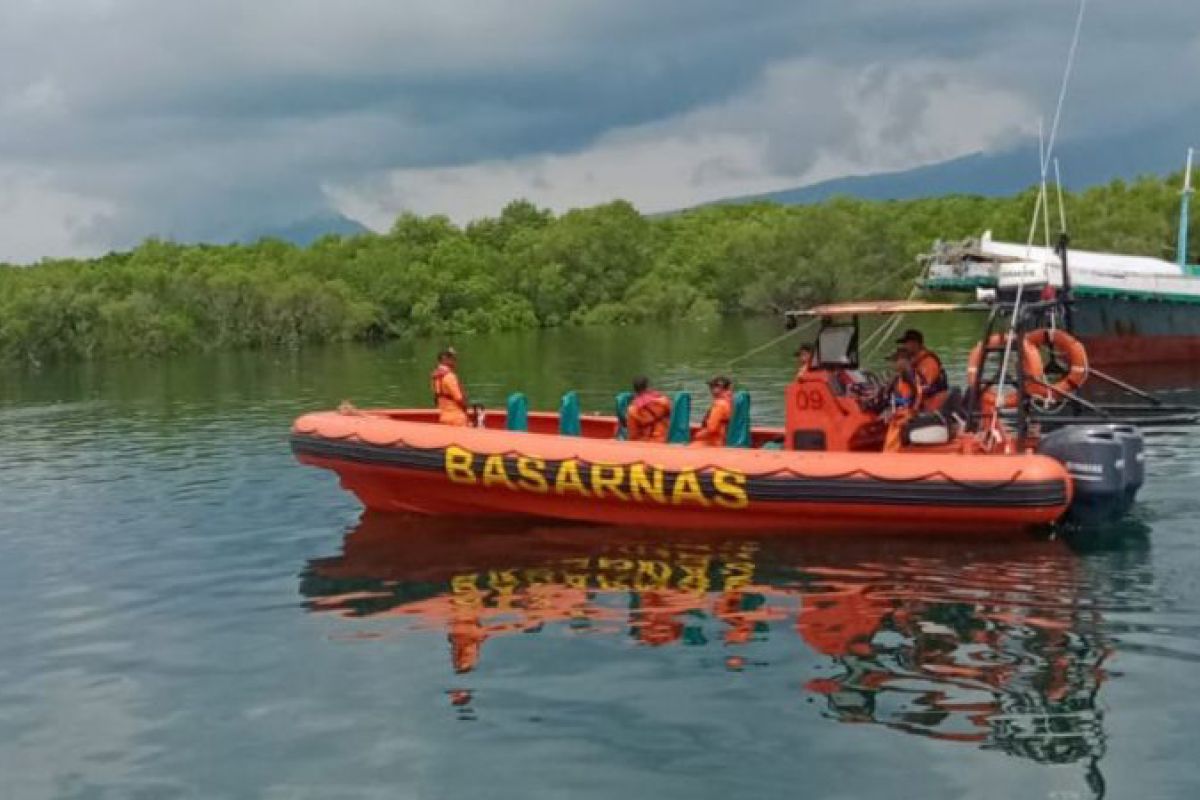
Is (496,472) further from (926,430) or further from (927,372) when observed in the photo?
(927,372)

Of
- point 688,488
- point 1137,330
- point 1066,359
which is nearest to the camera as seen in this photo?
point 688,488

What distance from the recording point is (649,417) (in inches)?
562

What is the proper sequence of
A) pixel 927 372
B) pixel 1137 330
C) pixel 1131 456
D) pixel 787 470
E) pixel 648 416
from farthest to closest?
pixel 1137 330, pixel 648 416, pixel 927 372, pixel 787 470, pixel 1131 456

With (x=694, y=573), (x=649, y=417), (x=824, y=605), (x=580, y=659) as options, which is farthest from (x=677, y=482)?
(x=580, y=659)

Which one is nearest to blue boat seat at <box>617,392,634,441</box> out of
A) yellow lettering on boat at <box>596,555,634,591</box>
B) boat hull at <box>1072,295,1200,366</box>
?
yellow lettering on boat at <box>596,555,634,591</box>

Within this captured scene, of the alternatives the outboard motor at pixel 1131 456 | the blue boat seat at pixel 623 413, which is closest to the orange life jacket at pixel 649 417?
the blue boat seat at pixel 623 413

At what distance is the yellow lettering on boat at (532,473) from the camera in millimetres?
13383

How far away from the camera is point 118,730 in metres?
8.45

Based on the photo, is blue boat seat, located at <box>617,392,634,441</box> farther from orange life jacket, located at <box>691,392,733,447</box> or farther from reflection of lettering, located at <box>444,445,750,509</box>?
reflection of lettering, located at <box>444,445,750,509</box>

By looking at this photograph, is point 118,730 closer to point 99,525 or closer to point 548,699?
point 548,699

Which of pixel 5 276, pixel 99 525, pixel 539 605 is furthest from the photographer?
pixel 5 276

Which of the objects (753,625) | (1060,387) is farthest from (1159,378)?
(753,625)

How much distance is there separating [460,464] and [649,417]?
7.06 feet

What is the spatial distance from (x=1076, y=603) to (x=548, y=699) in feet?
14.8
